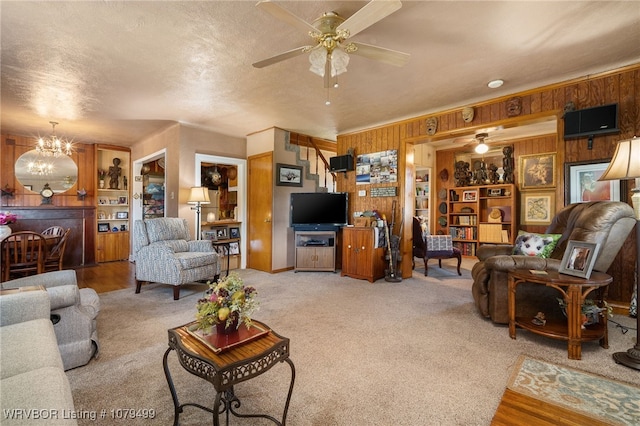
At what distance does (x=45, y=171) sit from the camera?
592 centimetres

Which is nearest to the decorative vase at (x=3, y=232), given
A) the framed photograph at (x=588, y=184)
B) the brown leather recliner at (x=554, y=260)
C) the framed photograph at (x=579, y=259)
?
the brown leather recliner at (x=554, y=260)

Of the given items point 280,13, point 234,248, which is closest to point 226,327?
point 280,13

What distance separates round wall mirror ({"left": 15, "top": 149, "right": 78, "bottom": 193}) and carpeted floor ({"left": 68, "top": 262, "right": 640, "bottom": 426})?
4.00m

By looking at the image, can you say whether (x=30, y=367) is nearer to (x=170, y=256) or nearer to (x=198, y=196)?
(x=170, y=256)

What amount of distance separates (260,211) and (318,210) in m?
1.11

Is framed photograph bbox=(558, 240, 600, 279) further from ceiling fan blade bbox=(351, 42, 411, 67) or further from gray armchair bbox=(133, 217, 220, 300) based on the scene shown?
gray armchair bbox=(133, 217, 220, 300)

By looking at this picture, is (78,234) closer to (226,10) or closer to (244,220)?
(244,220)

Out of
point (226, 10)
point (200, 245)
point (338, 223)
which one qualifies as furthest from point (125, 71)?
point (338, 223)

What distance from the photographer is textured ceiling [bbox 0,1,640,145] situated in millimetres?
2150

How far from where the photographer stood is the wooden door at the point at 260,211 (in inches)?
208

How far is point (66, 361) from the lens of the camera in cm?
198

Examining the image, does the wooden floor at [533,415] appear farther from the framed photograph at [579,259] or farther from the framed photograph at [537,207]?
the framed photograph at [537,207]

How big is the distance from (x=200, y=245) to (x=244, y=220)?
1616 mm

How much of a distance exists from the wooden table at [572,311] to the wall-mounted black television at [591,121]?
166 centimetres
